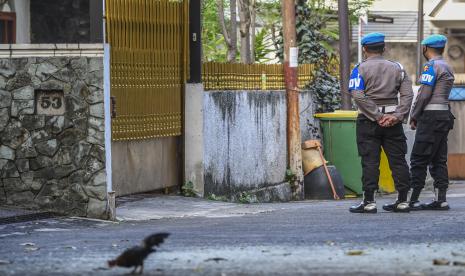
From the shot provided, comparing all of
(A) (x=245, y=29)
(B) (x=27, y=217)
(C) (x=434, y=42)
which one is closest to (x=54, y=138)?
(B) (x=27, y=217)

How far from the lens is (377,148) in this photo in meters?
13.0

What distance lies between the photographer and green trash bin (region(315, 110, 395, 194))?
20.0m

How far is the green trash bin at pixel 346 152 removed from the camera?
20047mm

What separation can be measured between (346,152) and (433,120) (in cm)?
683


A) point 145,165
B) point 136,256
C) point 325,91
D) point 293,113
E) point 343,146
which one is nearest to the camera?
point 136,256

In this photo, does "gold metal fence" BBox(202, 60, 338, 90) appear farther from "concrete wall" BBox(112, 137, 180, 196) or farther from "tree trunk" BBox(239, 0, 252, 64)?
"tree trunk" BBox(239, 0, 252, 64)

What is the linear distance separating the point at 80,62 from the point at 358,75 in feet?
9.43

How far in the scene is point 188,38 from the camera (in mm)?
15938

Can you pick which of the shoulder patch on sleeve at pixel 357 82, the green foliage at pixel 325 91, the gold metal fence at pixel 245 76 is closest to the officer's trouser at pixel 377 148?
the shoulder patch on sleeve at pixel 357 82

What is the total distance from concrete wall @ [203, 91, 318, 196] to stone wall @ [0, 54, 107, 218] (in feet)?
12.4

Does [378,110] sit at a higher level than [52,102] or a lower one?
lower

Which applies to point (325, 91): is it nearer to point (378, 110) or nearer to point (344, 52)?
point (344, 52)

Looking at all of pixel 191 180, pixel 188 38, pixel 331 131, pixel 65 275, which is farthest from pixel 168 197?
pixel 65 275

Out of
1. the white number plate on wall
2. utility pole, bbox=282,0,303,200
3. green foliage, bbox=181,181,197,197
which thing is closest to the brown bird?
the white number plate on wall
